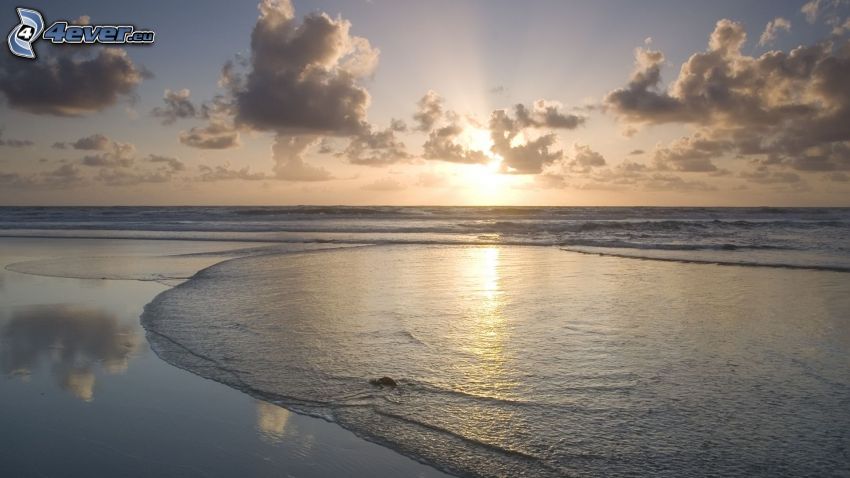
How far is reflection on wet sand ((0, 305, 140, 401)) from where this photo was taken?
6.05 meters

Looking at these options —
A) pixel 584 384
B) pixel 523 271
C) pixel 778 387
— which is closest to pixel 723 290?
pixel 523 271

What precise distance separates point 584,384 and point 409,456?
2251 mm

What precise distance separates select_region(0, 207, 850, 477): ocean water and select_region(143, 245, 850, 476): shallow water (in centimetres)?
2

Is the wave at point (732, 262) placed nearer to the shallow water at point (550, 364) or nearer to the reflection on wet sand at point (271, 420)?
the shallow water at point (550, 364)

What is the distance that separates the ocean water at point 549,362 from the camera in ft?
13.8

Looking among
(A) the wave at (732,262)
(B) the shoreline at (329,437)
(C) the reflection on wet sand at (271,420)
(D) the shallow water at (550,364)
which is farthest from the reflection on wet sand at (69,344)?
(A) the wave at (732,262)

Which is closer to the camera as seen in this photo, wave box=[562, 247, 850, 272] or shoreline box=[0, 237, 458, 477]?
shoreline box=[0, 237, 458, 477]

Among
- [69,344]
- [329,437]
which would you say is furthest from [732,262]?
[69,344]

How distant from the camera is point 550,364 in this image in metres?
6.23

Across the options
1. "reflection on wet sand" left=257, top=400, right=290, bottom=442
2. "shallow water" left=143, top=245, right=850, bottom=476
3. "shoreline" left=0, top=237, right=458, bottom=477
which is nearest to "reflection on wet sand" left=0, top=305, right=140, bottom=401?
"shoreline" left=0, top=237, right=458, bottom=477

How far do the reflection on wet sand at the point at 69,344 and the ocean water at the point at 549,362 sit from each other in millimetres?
645

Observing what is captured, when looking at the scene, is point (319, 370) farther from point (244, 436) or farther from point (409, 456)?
point (409, 456)

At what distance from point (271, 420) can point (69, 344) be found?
4218 mm

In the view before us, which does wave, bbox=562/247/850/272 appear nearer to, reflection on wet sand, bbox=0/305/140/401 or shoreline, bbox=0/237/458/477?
shoreline, bbox=0/237/458/477
